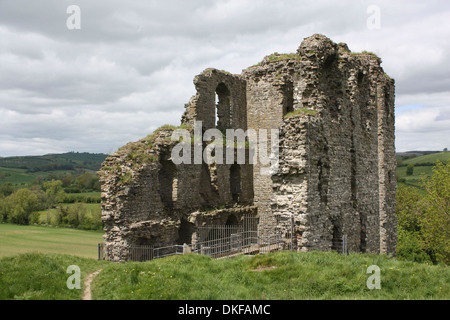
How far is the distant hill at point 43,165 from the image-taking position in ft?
376

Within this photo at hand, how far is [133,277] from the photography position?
8.72 meters

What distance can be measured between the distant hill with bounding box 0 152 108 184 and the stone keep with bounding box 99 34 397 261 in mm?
99560

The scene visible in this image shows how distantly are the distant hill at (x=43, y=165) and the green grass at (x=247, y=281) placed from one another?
10874cm

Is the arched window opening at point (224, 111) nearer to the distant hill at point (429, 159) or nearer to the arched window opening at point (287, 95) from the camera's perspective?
the arched window opening at point (287, 95)

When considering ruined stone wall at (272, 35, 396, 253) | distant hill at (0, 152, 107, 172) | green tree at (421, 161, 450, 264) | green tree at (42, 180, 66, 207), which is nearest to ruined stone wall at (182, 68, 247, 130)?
ruined stone wall at (272, 35, 396, 253)

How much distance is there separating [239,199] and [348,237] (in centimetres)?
751

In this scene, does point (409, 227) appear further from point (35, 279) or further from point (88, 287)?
point (35, 279)

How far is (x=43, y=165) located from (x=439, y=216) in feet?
492

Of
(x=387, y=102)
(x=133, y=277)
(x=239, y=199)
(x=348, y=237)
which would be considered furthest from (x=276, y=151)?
(x=387, y=102)

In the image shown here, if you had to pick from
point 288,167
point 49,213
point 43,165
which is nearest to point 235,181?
point 288,167

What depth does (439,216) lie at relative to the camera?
2366 centimetres

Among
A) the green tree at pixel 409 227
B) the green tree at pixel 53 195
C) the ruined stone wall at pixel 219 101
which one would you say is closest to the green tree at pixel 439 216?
the green tree at pixel 409 227
